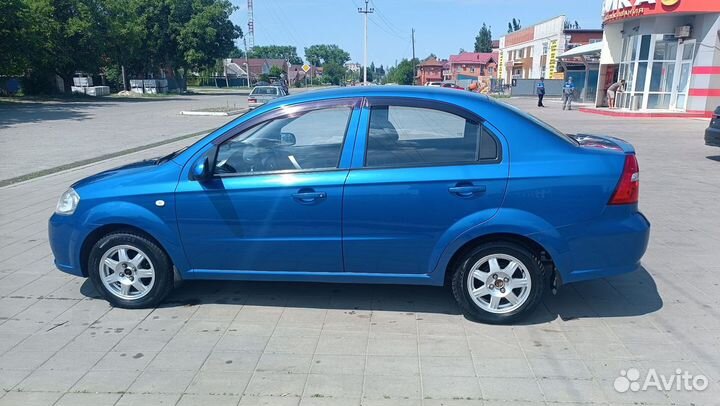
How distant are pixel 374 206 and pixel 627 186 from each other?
184 cm

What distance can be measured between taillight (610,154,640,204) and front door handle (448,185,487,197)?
951mm

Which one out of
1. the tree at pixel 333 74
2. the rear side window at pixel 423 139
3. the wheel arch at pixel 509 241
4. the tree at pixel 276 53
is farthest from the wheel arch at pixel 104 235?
the tree at pixel 276 53

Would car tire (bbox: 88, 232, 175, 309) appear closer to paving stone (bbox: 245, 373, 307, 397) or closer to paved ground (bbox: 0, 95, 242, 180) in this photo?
paving stone (bbox: 245, 373, 307, 397)

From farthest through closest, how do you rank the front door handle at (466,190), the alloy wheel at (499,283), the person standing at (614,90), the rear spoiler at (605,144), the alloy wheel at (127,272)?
the person standing at (614,90) → the alloy wheel at (127,272) → the rear spoiler at (605,144) → the alloy wheel at (499,283) → the front door handle at (466,190)

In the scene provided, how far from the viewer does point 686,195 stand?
28.1 ft

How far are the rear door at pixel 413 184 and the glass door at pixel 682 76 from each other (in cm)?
2592

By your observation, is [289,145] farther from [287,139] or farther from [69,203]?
[69,203]

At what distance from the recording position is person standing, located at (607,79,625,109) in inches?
1091

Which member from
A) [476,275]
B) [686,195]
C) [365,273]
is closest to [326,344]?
[365,273]

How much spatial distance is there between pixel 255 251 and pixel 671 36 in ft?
89.8

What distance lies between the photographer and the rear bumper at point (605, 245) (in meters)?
3.86

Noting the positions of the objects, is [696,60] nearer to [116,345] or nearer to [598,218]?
[598,218]

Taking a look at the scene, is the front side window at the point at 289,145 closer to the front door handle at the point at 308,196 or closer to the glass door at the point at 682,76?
the front door handle at the point at 308,196

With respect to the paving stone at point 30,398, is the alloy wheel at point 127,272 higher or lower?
higher
